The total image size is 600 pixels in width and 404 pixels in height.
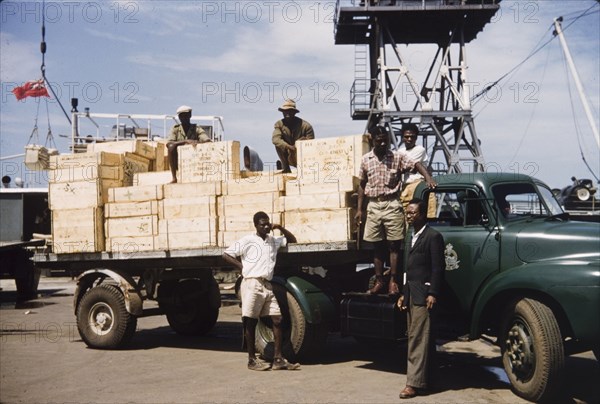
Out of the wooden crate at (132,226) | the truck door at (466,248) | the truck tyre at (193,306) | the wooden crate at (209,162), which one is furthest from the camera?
the truck tyre at (193,306)

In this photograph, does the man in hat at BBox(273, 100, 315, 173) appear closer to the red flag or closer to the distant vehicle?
the red flag

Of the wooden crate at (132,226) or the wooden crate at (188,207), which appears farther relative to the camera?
the wooden crate at (132,226)

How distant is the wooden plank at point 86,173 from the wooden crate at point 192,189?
45.0 inches

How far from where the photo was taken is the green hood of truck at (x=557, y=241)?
7027mm

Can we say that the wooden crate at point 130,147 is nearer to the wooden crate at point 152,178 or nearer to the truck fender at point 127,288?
the wooden crate at point 152,178

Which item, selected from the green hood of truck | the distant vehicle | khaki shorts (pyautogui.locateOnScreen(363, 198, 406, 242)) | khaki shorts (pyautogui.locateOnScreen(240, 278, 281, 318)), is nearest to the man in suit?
khaki shorts (pyautogui.locateOnScreen(363, 198, 406, 242))

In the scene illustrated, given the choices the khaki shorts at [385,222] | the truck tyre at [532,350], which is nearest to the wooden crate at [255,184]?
the khaki shorts at [385,222]

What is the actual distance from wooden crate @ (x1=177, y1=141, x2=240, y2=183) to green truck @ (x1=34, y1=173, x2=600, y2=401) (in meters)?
1.13

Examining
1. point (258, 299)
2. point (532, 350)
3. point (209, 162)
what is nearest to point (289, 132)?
point (209, 162)

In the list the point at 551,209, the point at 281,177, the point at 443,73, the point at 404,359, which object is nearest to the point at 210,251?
the point at 281,177

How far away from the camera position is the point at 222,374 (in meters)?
8.58

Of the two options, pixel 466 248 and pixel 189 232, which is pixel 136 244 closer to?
pixel 189 232

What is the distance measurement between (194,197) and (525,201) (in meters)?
4.53

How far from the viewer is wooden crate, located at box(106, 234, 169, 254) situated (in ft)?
32.5
